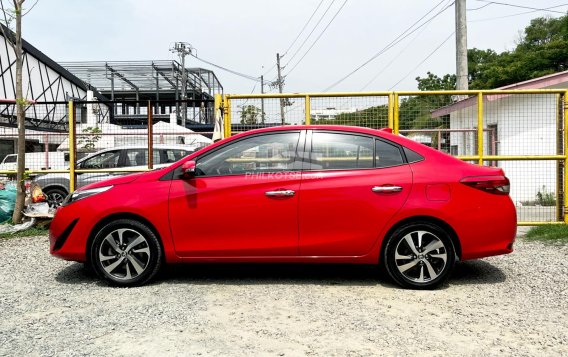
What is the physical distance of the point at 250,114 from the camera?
7703 millimetres

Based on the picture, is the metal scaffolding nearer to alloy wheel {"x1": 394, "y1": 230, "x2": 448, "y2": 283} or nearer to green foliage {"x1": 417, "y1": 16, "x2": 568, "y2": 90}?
green foliage {"x1": 417, "y1": 16, "x2": 568, "y2": 90}

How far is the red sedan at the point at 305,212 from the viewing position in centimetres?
460

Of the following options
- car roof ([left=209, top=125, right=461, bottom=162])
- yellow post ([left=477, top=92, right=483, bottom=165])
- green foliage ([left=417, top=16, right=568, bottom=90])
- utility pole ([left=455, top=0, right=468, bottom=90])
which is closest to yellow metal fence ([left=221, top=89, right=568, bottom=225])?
yellow post ([left=477, top=92, right=483, bottom=165])

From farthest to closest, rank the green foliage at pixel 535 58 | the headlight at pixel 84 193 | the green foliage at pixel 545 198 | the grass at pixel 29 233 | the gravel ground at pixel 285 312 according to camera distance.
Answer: the green foliage at pixel 535 58 → the green foliage at pixel 545 198 → the grass at pixel 29 233 → the headlight at pixel 84 193 → the gravel ground at pixel 285 312

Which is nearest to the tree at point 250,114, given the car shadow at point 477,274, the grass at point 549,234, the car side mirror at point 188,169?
the car side mirror at point 188,169

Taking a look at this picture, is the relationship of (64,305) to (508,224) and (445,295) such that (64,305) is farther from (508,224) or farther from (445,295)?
(508,224)

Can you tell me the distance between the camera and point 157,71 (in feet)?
131

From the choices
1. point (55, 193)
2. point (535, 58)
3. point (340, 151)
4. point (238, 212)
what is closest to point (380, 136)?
point (340, 151)

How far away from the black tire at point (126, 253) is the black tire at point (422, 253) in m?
2.34

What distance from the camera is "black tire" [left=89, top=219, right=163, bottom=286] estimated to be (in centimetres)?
473

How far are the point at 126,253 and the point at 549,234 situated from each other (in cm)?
607

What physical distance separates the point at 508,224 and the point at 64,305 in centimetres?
427

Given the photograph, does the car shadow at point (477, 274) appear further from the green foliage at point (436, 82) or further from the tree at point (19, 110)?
the green foliage at point (436, 82)

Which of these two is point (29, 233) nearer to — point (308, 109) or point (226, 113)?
point (226, 113)
